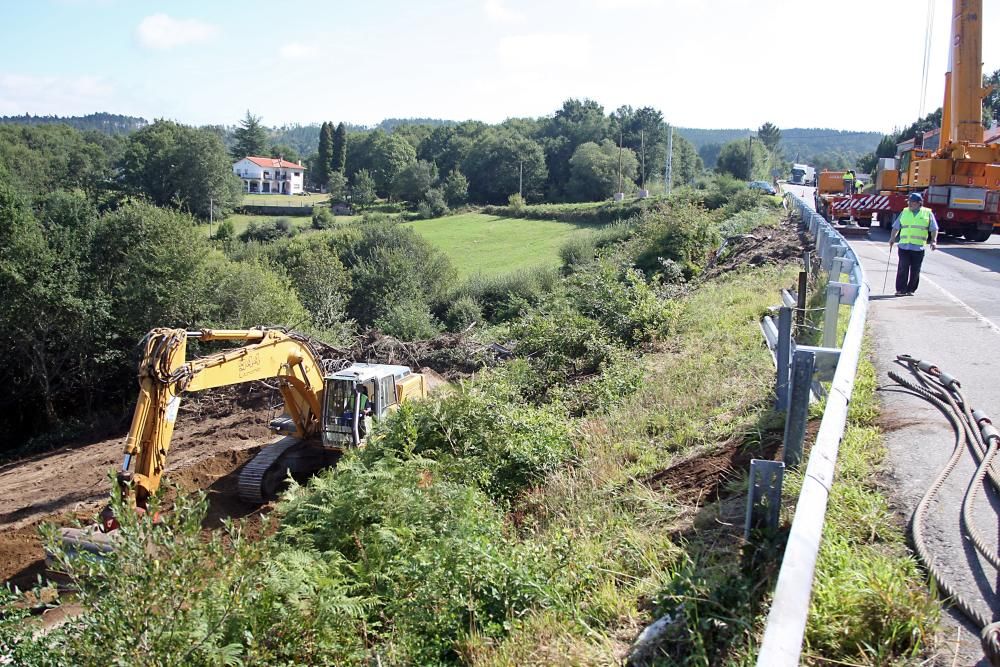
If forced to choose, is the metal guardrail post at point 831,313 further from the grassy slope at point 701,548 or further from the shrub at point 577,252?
the shrub at point 577,252

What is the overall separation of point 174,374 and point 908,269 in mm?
11448

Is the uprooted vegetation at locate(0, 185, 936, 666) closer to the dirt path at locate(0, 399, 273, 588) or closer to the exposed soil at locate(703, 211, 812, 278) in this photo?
the dirt path at locate(0, 399, 273, 588)

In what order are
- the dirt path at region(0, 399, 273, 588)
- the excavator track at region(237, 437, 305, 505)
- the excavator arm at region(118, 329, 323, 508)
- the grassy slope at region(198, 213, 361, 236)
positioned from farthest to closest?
the grassy slope at region(198, 213, 361, 236)
the dirt path at region(0, 399, 273, 588)
the excavator track at region(237, 437, 305, 505)
the excavator arm at region(118, 329, 323, 508)

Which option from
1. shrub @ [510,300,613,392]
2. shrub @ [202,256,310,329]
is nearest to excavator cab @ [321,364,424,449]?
shrub @ [510,300,613,392]

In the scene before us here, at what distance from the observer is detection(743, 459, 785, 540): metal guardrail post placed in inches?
147

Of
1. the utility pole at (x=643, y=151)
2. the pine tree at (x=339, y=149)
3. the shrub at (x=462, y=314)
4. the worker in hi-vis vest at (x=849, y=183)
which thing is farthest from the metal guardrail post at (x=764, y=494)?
the pine tree at (x=339, y=149)

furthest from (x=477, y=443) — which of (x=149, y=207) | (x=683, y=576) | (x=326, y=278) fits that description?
(x=326, y=278)

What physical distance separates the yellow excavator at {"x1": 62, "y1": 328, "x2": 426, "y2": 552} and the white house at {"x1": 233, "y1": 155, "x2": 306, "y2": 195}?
364ft

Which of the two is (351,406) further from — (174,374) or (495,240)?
(495,240)

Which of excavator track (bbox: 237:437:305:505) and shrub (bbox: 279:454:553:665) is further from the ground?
shrub (bbox: 279:454:553:665)

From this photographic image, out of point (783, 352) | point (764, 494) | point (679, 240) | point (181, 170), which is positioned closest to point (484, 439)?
point (783, 352)

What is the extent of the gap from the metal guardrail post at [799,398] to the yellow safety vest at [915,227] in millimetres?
9164

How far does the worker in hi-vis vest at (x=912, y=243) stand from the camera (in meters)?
11.8

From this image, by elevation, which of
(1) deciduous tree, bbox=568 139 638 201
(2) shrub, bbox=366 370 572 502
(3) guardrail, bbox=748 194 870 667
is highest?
(1) deciduous tree, bbox=568 139 638 201
